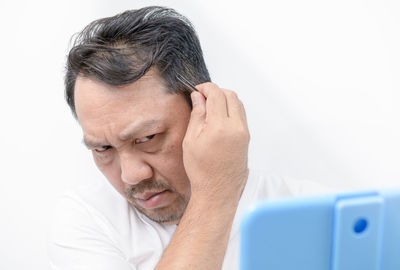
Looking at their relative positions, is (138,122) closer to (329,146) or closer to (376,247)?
(376,247)

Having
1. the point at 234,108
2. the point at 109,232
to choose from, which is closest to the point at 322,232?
the point at 234,108

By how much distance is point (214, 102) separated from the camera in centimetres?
112

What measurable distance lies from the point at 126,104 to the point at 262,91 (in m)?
0.85

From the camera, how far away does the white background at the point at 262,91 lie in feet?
5.87

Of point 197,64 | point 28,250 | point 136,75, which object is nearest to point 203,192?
point 136,75

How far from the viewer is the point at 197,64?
4.53ft

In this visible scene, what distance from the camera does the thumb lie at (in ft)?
3.67

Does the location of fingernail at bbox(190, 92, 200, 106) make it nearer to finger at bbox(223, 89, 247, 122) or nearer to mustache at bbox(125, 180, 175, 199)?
finger at bbox(223, 89, 247, 122)

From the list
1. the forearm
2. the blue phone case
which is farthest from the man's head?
the blue phone case

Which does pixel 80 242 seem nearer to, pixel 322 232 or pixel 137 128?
pixel 137 128

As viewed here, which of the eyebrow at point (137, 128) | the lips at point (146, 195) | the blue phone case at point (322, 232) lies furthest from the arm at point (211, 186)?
the blue phone case at point (322, 232)

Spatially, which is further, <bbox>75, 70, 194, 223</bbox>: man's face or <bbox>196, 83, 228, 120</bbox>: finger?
<bbox>75, 70, 194, 223</bbox>: man's face

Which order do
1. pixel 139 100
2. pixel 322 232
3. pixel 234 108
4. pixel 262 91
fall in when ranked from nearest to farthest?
1. pixel 322 232
2. pixel 234 108
3. pixel 139 100
4. pixel 262 91

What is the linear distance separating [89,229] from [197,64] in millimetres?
594
